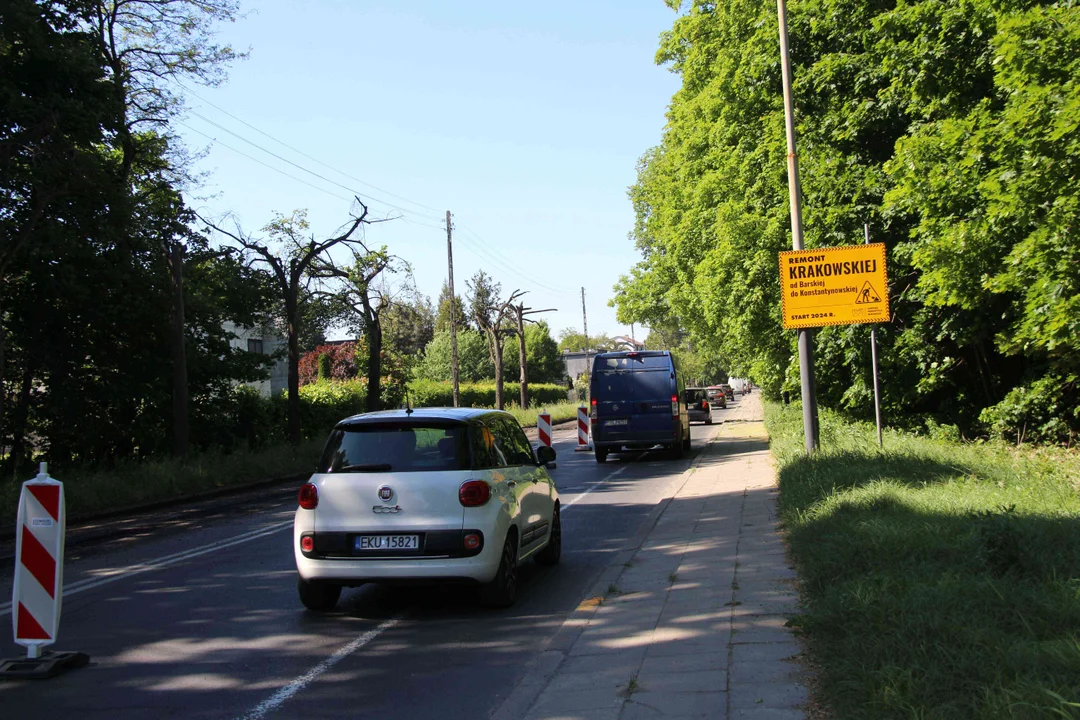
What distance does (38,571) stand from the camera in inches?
241

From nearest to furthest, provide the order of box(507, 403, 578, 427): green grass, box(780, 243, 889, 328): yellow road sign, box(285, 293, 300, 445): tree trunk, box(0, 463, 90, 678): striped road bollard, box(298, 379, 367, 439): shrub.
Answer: box(0, 463, 90, 678): striped road bollard → box(780, 243, 889, 328): yellow road sign → box(285, 293, 300, 445): tree trunk → box(298, 379, 367, 439): shrub → box(507, 403, 578, 427): green grass

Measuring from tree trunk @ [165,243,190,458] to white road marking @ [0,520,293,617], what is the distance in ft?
32.2

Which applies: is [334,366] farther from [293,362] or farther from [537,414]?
[293,362]

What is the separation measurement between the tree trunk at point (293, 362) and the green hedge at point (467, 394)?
68.0ft

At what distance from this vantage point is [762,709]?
15.1 feet

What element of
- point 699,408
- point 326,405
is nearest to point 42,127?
point 326,405

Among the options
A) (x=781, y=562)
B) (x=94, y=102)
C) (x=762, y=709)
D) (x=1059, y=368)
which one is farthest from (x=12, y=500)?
(x=1059, y=368)

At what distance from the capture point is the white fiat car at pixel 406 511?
24.0ft

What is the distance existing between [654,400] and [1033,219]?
430 inches

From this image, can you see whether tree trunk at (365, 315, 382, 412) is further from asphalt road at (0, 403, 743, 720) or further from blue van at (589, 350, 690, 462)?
asphalt road at (0, 403, 743, 720)

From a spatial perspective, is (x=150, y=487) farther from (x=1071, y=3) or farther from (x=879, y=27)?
(x=1071, y=3)

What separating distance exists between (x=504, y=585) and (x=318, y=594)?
1552 millimetres

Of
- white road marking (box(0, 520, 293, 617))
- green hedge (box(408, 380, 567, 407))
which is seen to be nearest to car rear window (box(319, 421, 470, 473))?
white road marking (box(0, 520, 293, 617))

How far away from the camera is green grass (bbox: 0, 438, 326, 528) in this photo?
1603 centimetres
